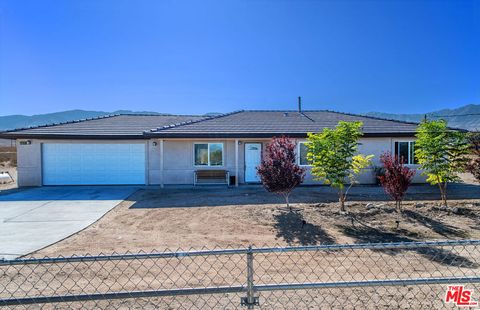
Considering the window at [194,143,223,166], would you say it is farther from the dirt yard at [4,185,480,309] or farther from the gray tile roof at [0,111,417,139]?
the dirt yard at [4,185,480,309]

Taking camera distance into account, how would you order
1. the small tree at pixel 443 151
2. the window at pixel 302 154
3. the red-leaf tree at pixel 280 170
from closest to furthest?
the red-leaf tree at pixel 280 170, the small tree at pixel 443 151, the window at pixel 302 154

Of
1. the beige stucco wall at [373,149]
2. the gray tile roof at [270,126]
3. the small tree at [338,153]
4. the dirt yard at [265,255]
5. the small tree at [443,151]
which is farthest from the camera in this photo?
the beige stucco wall at [373,149]

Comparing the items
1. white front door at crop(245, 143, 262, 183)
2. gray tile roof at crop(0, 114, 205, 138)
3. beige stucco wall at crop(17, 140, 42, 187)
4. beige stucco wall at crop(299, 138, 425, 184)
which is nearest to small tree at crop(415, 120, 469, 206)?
beige stucco wall at crop(299, 138, 425, 184)

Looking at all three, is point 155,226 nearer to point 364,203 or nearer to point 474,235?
point 364,203

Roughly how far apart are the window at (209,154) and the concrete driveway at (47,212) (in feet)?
11.7

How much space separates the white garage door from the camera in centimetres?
1538

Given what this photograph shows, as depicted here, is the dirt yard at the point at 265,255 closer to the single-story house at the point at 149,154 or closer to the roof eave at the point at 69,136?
the single-story house at the point at 149,154

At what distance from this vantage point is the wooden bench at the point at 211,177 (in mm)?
15297

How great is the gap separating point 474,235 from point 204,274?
6569 mm

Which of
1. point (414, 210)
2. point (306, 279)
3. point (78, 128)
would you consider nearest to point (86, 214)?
point (306, 279)

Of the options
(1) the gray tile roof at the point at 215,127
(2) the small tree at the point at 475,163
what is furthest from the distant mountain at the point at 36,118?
(2) the small tree at the point at 475,163

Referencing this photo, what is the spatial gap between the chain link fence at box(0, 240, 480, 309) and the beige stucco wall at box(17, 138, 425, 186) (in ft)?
32.0

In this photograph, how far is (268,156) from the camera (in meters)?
9.59

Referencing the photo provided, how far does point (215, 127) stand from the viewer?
1560cm
